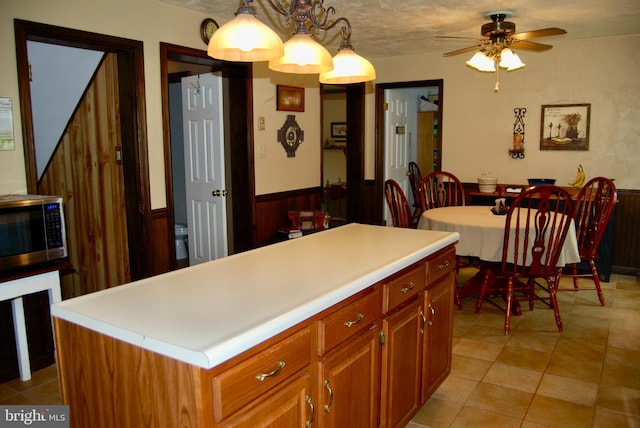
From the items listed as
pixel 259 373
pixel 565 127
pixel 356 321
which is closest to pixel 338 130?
pixel 565 127

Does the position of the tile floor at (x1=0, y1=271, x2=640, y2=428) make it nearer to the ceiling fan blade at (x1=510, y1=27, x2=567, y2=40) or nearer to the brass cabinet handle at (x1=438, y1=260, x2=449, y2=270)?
the brass cabinet handle at (x1=438, y1=260, x2=449, y2=270)

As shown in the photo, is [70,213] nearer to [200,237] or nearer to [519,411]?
[200,237]

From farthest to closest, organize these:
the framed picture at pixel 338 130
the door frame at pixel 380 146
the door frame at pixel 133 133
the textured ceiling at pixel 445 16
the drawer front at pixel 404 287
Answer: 1. the framed picture at pixel 338 130
2. the door frame at pixel 380 146
3. the textured ceiling at pixel 445 16
4. the door frame at pixel 133 133
5. the drawer front at pixel 404 287

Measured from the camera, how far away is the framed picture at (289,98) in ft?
16.1

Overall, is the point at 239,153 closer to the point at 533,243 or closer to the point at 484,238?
the point at 484,238

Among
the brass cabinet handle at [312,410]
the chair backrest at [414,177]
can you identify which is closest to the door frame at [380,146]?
the chair backrest at [414,177]

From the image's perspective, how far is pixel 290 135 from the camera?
16.7ft

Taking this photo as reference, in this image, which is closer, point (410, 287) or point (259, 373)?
point (259, 373)

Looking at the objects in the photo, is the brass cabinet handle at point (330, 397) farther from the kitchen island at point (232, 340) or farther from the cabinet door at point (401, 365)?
the cabinet door at point (401, 365)

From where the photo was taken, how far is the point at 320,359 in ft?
5.18

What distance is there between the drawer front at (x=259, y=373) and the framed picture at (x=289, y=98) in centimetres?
375

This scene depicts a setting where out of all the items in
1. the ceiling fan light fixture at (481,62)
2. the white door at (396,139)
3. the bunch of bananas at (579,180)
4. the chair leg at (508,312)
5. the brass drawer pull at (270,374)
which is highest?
the ceiling fan light fixture at (481,62)

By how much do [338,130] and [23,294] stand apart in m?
6.60

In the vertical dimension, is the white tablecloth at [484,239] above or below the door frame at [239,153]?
below
